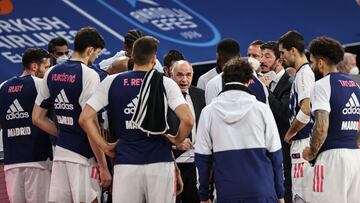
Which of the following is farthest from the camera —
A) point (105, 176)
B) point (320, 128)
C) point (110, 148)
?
point (105, 176)

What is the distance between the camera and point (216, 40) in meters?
11.1

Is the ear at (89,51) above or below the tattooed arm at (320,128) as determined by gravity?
above

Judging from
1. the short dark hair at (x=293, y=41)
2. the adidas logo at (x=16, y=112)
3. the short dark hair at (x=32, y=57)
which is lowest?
the adidas logo at (x=16, y=112)

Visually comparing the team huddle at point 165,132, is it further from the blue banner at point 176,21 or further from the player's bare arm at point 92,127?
the blue banner at point 176,21

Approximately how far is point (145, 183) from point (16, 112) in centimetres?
161

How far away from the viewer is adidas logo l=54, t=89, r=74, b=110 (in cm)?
595

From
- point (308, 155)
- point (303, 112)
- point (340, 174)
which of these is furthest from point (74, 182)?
point (340, 174)

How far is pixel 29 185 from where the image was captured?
21.5ft

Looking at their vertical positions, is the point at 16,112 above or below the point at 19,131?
above

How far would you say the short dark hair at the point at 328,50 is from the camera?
5.74 m

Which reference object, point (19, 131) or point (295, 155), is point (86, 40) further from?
point (295, 155)

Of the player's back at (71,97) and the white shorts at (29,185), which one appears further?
the white shorts at (29,185)

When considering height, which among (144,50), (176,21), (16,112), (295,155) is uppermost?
(176,21)

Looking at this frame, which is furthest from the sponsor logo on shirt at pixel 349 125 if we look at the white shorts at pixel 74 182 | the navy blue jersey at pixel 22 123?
the navy blue jersey at pixel 22 123
